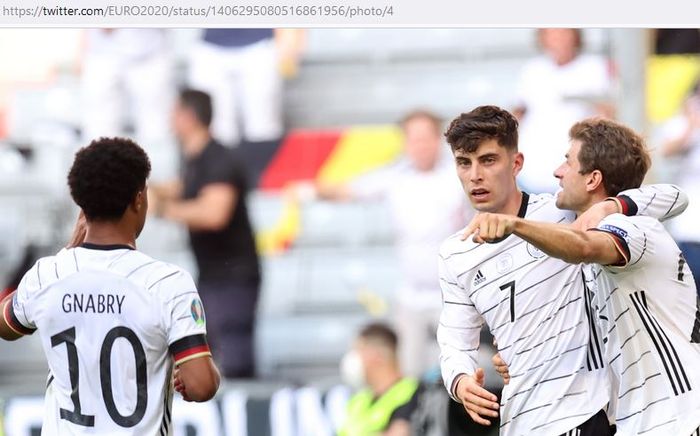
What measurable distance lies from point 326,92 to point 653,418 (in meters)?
5.86

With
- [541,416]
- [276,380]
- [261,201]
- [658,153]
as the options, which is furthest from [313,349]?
[541,416]

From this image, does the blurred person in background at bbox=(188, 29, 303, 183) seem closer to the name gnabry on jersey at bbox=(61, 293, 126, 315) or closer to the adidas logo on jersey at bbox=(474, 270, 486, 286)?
the adidas logo on jersey at bbox=(474, 270, 486, 286)

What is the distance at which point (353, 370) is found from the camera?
29.1 ft

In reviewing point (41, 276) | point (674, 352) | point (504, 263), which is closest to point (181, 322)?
point (41, 276)

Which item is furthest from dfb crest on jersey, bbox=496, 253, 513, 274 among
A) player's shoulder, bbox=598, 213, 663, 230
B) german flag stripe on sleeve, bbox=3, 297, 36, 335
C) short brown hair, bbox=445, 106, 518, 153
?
german flag stripe on sleeve, bbox=3, 297, 36, 335

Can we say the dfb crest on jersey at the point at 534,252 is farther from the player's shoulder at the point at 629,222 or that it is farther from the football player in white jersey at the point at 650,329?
the player's shoulder at the point at 629,222

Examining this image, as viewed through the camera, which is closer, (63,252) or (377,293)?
(63,252)

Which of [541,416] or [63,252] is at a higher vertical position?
[63,252]

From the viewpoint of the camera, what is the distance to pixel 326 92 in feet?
32.3

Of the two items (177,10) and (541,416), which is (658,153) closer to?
(177,10)

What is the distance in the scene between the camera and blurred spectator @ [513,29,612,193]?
8961 mm

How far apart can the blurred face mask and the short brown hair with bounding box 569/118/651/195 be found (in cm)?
432

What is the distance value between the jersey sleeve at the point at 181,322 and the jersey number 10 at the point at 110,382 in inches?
4.2

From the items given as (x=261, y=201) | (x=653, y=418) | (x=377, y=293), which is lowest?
(x=653, y=418)
